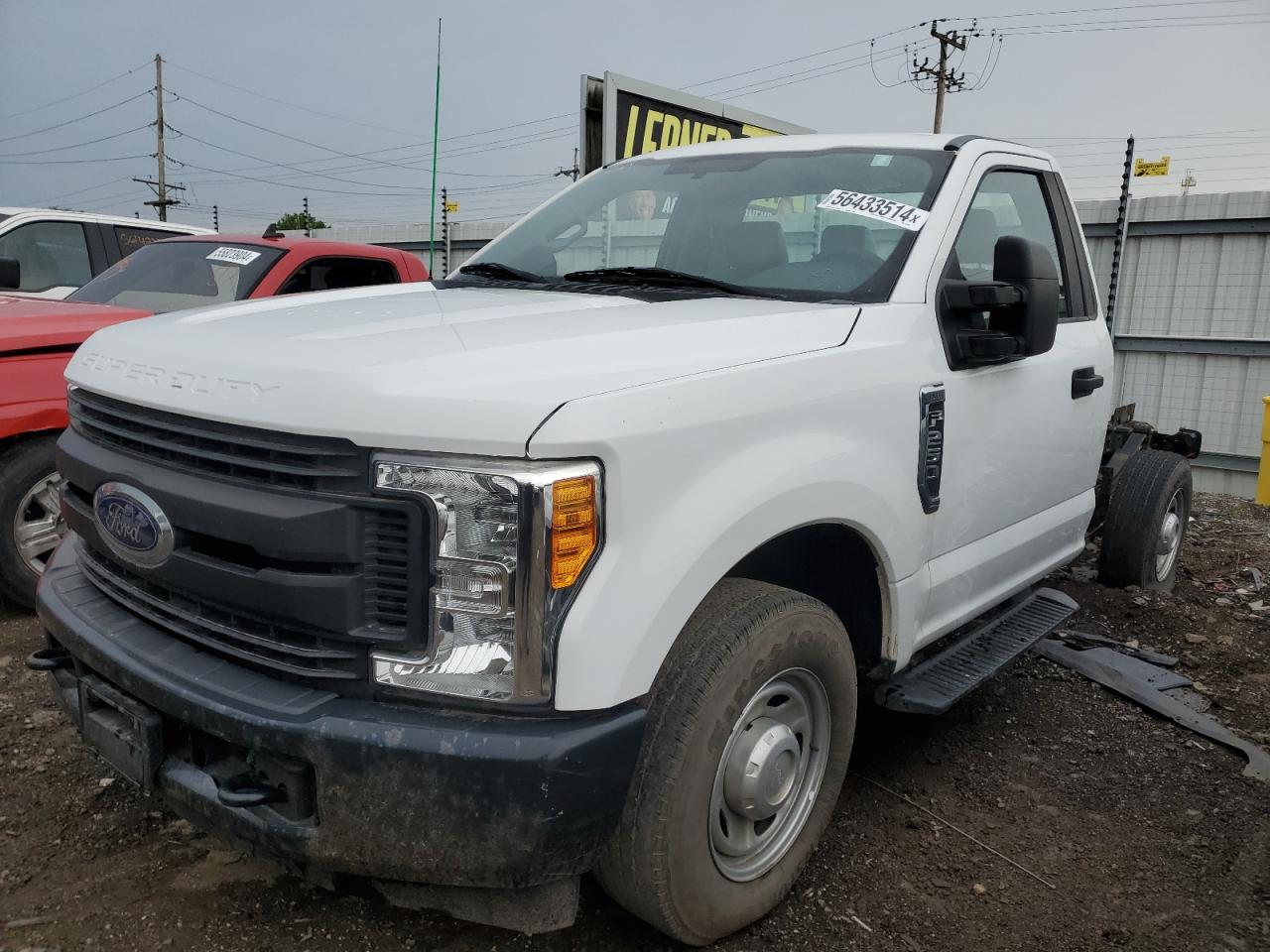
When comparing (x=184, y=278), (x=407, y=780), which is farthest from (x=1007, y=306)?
(x=184, y=278)

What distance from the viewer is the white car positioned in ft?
21.7

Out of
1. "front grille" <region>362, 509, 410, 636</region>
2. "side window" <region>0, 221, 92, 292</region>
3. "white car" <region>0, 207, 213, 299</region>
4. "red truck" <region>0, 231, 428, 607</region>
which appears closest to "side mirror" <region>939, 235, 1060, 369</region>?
"front grille" <region>362, 509, 410, 636</region>

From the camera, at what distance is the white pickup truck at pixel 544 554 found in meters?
1.77

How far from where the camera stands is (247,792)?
6.14 ft

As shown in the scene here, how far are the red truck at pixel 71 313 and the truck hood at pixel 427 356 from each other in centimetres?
179

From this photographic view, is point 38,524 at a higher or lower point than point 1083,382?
lower

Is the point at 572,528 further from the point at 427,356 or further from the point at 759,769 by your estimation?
the point at 759,769

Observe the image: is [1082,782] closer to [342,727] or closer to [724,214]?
[724,214]

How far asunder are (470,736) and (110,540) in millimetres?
1029

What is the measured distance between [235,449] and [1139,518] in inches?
178

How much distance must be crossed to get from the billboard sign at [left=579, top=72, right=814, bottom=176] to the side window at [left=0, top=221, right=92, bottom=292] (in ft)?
12.0

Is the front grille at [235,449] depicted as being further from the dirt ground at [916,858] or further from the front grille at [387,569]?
the dirt ground at [916,858]

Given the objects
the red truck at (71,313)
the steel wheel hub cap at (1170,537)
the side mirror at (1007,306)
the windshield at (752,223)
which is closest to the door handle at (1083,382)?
the side mirror at (1007,306)

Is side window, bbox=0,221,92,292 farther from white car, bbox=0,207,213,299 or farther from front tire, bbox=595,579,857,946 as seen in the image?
front tire, bbox=595,579,857,946
